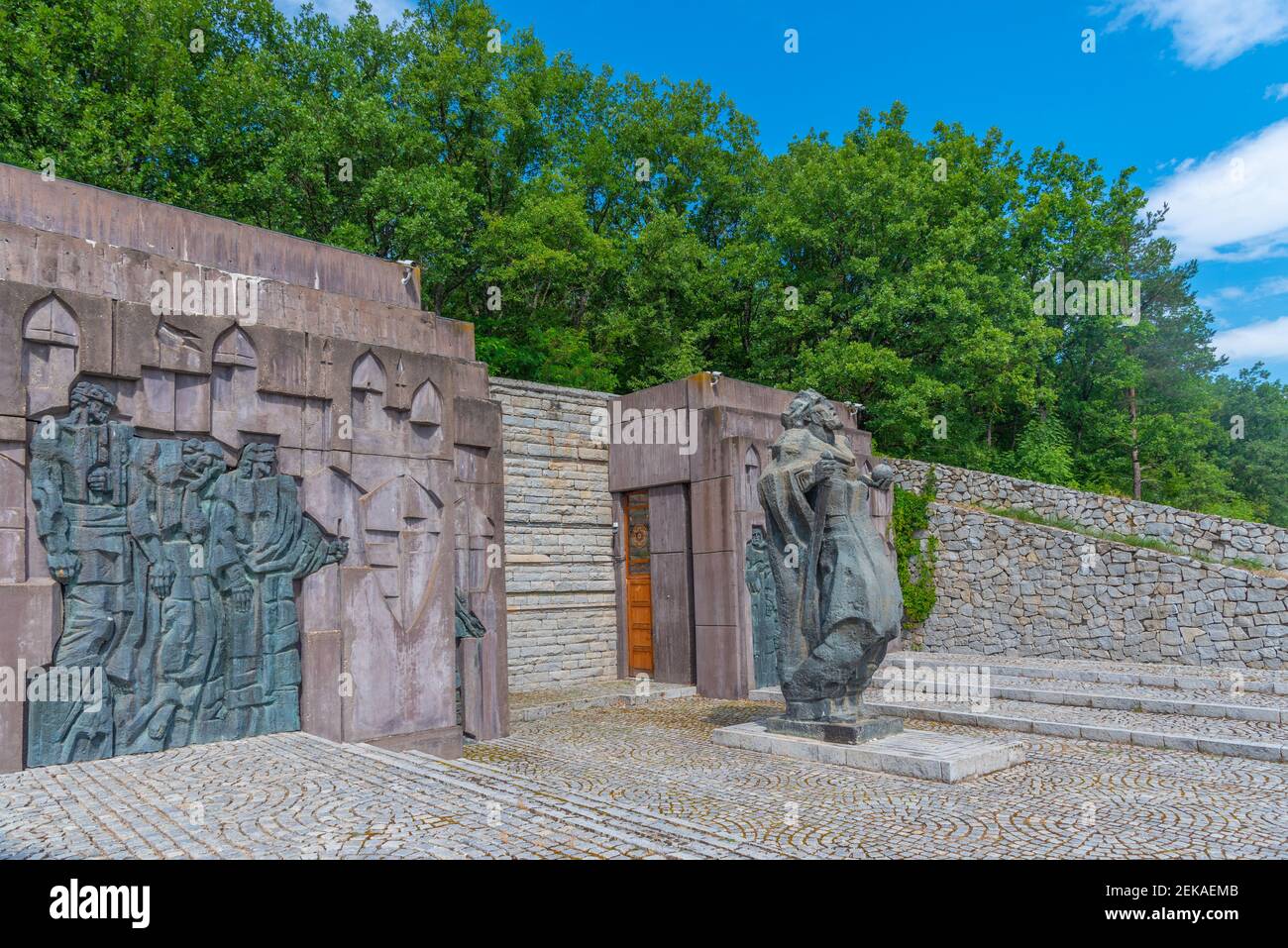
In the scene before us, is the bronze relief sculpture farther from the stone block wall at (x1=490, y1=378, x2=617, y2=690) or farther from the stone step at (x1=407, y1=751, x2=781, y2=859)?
the stone block wall at (x1=490, y1=378, x2=617, y2=690)

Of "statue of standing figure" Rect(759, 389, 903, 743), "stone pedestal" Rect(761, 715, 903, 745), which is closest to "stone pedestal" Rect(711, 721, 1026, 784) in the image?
"stone pedestal" Rect(761, 715, 903, 745)

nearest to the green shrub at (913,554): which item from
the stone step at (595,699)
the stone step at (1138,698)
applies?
the stone step at (1138,698)

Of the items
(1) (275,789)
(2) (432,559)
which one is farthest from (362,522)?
(1) (275,789)

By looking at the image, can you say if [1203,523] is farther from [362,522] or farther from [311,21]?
[311,21]

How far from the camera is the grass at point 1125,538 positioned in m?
14.9

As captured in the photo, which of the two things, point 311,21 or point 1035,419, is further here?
point 1035,419

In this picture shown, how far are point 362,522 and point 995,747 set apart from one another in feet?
19.7

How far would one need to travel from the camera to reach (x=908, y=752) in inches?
289

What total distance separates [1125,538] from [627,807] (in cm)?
1427

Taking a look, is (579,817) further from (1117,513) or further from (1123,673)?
(1117,513)

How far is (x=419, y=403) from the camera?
29.4 feet

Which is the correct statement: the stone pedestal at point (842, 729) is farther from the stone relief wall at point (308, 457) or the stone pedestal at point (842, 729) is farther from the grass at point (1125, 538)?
the grass at point (1125, 538)

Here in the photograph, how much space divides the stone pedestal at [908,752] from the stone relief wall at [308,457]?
3.11m

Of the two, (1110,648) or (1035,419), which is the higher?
(1035,419)
